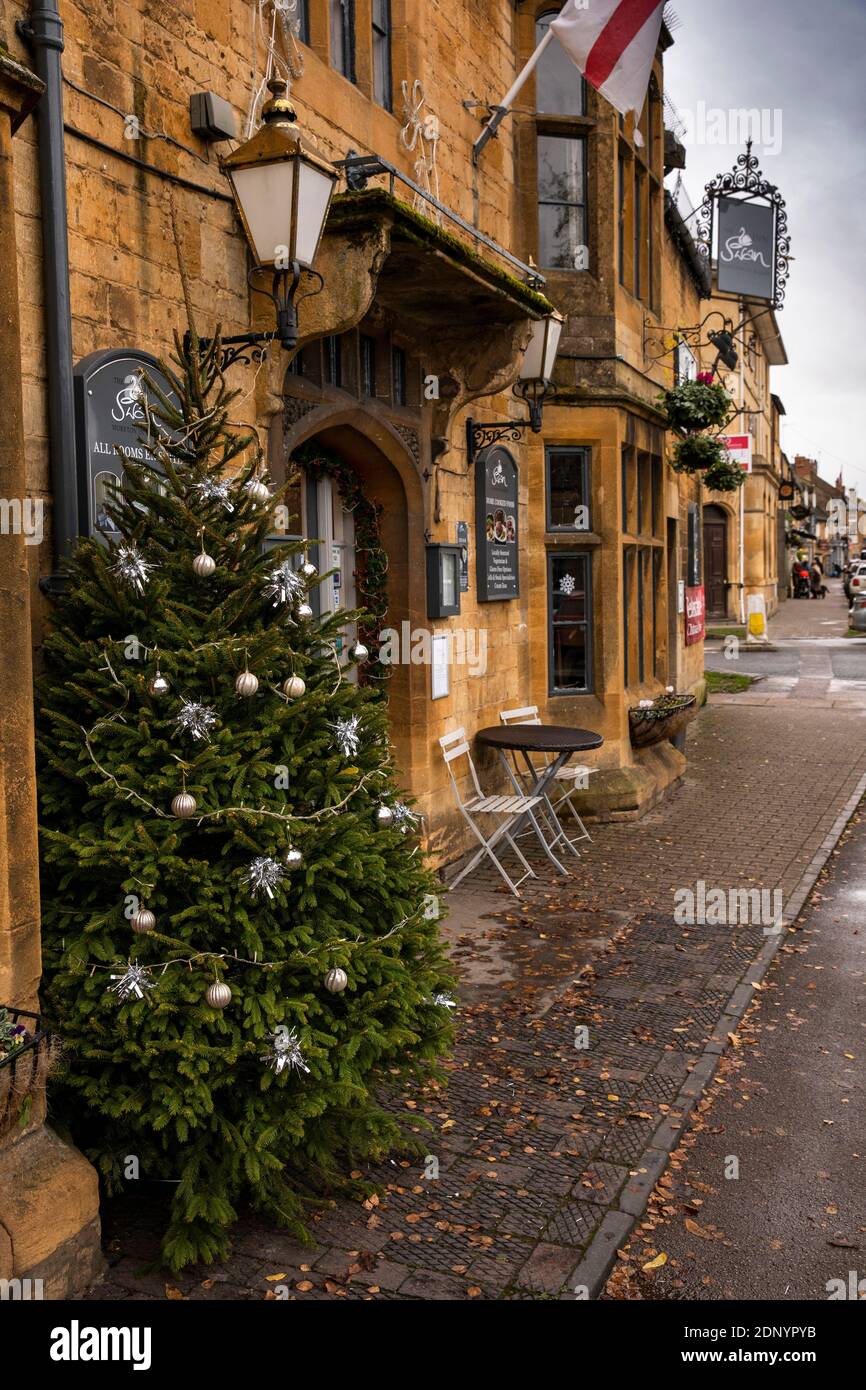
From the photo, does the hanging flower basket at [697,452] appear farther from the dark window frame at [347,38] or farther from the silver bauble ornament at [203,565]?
the silver bauble ornament at [203,565]

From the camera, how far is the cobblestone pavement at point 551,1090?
3.71m

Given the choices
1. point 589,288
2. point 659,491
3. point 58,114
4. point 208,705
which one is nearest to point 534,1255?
point 208,705

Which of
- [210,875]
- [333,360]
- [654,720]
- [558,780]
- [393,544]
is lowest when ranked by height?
[558,780]

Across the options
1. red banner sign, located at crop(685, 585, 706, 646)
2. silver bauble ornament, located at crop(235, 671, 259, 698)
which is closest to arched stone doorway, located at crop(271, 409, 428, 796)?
silver bauble ornament, located at crop(235, 671, 259, 698)

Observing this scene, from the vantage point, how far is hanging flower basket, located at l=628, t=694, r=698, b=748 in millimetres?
10797

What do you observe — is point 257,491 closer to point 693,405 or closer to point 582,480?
point 582,480

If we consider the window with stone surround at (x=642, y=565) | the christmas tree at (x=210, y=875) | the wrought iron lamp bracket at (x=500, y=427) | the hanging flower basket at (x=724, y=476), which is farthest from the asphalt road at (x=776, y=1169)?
the hanging flower basket at (x=724, y=476)

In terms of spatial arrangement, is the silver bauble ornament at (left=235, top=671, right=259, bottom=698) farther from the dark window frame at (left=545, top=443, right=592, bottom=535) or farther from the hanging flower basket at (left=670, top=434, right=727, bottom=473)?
the hanging flower basket at (left=670, top=434, right=727, bottom=473)

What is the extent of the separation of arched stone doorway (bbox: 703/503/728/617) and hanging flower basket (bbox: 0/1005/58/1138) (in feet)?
119

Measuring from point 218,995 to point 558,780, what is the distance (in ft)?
22.1

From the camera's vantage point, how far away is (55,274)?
4.45 metres

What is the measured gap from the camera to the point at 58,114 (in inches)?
174

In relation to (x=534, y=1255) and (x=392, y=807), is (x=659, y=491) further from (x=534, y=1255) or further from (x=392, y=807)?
(x=534, y=1255)

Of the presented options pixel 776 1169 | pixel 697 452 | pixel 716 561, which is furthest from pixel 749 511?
pixel 776 1169
